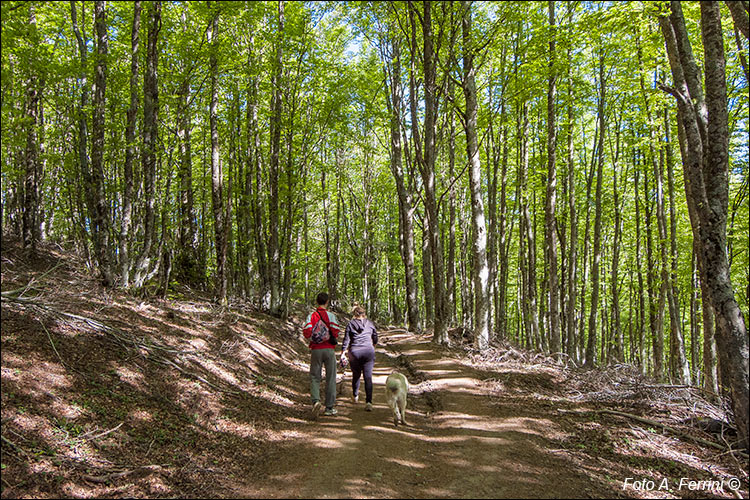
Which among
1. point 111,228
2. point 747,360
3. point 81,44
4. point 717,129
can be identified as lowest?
point 747,360

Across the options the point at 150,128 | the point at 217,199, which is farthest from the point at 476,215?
the point at 217,199

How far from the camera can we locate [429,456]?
5059mm

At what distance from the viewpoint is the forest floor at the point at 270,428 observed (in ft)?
13.4

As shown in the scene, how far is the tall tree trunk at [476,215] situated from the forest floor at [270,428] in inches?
93.3

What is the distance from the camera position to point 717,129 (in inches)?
210

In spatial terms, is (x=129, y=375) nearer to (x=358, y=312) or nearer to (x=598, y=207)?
(x=358, y=312)

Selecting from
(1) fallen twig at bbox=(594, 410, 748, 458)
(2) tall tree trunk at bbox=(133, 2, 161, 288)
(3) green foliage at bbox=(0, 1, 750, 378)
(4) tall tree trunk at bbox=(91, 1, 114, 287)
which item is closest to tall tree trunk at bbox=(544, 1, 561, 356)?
(3) green foliage at bbox=(0, 1, 750, 378)

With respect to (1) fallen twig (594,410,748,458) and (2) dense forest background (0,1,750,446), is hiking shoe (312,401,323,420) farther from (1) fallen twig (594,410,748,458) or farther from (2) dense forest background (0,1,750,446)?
(2) dense forest background (0,1,750,446)

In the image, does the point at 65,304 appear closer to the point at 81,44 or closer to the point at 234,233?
the point at 81,44

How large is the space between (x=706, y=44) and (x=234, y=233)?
16785 mm

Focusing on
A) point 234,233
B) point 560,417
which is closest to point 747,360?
point 560,417

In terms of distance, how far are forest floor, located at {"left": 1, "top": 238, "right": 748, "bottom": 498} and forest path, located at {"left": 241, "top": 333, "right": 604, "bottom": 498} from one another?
3 cm

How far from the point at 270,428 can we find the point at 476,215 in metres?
7.50

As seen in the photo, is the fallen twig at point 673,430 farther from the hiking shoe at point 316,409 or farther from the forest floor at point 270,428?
the hiking shoe at point 316,409
